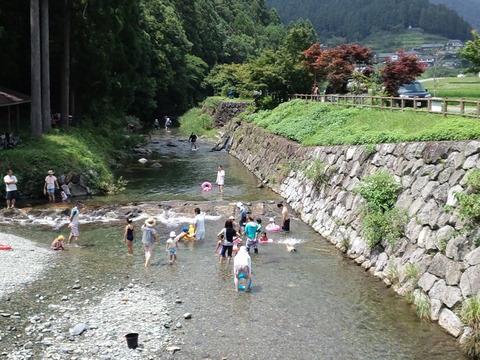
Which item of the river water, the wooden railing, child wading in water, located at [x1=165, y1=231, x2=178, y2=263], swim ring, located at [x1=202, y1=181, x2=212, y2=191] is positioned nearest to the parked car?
the wooden railing

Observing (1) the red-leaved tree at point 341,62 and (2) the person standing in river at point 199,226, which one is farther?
(1) the red-leaved tree at point 341,62

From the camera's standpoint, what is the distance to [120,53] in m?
39.7

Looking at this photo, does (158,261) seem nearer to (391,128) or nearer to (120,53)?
(391,128)

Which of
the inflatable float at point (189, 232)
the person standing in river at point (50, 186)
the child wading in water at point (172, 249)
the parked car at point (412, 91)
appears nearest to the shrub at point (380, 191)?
the inflatable float at point (189, 232)

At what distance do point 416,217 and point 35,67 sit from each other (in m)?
23.4

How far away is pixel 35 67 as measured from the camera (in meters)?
29.5

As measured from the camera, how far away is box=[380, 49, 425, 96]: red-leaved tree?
29.7m

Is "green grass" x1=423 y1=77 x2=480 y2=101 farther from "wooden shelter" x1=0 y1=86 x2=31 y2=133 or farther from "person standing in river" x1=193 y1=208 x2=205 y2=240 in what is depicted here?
"wooden shelter" x1=0 y1=86 x2=31 y2=133

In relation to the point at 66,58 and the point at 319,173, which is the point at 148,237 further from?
the point at 66,58

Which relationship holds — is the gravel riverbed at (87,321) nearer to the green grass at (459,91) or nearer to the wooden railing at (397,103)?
the wooden railing at (397,103)

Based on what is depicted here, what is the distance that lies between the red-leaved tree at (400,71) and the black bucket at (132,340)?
24.0 meters

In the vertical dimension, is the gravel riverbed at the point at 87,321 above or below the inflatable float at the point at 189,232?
below

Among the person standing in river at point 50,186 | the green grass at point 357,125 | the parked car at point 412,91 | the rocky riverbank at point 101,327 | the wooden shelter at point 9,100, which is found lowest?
the rocky riverbank at point 101,327

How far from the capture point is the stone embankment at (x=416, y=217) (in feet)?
41.2
